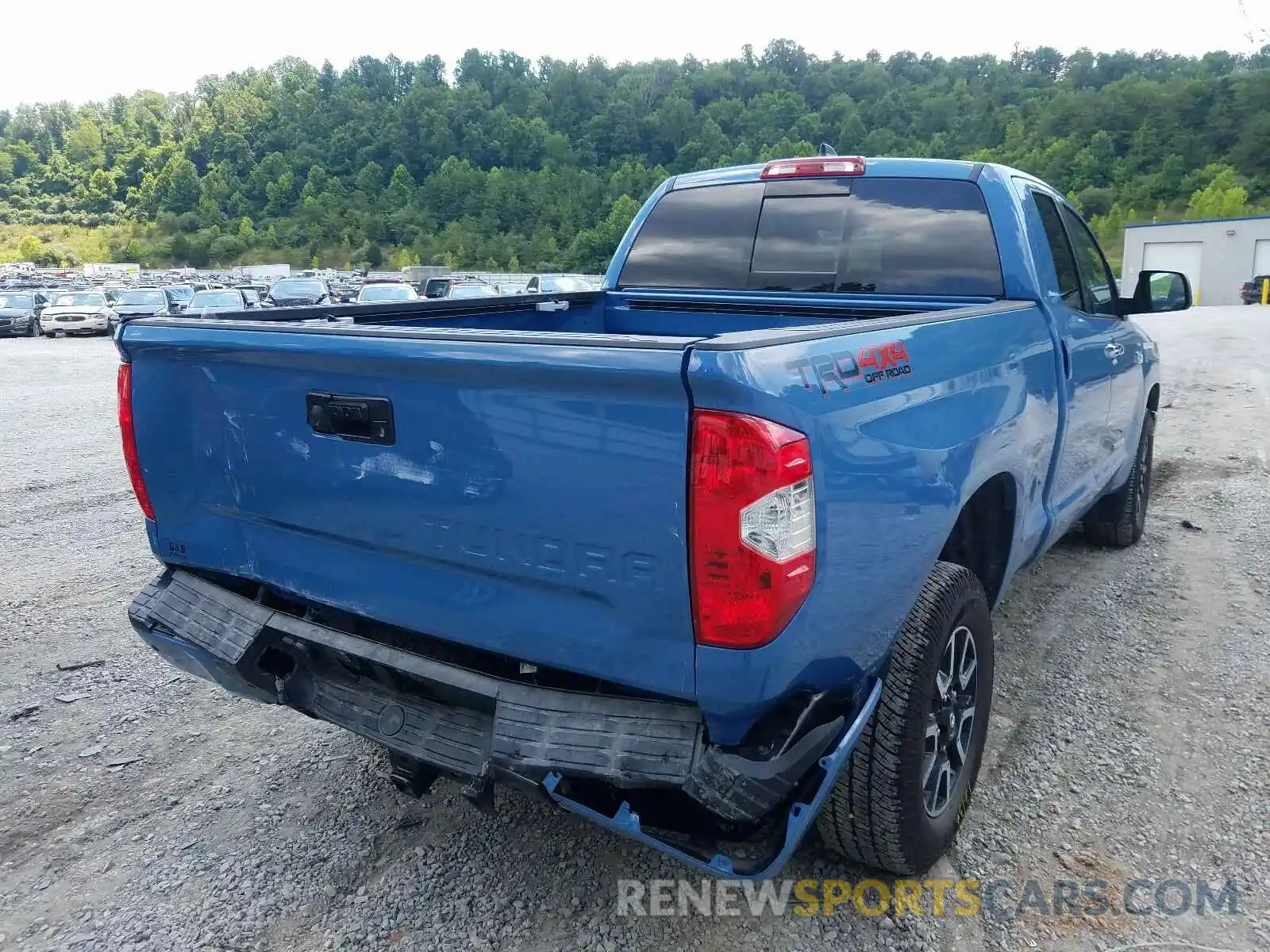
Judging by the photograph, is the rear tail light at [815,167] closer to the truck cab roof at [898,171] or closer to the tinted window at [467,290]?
the truck cab roof at [898,171]

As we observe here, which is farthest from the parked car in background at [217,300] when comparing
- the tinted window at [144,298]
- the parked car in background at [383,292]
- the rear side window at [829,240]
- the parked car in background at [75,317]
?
the rear side window at [829,240]

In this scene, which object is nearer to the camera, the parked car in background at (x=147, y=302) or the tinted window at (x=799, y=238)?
the tinted window at (x=799, y=238)

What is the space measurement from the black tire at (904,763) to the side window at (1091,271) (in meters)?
2.38

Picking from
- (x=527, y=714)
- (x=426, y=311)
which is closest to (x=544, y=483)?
(x=527, y=714)

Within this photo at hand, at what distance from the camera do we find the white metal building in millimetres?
46531

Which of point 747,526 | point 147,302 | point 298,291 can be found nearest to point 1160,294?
point 747,526

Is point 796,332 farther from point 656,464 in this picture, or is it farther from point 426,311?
point 426,311

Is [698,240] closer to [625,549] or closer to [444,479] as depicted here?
[444,479]

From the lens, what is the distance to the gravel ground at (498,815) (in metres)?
2.55

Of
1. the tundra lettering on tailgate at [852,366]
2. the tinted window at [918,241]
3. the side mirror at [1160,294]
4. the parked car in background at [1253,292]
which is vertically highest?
the tinted window at [918,241]

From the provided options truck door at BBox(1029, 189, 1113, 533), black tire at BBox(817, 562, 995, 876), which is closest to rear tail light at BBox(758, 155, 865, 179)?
truck door at BBox(1029, 189, 1113, 533)

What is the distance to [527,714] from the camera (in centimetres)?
222

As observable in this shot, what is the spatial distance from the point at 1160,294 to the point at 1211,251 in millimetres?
51603

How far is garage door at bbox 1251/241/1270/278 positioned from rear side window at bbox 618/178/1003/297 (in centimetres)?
5272
